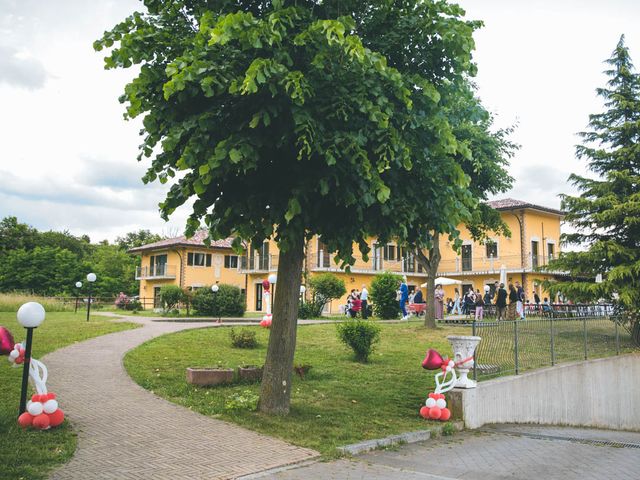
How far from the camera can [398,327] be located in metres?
21.0

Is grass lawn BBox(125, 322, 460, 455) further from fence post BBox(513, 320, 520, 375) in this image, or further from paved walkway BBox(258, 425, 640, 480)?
fence post BBox(513, 320, 520, 375)

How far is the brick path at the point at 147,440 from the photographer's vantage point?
5.52 m

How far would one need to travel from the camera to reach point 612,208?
18234mm

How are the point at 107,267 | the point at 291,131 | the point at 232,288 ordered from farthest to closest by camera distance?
the point at 107,267, the point at 232,288, the point at 291,131

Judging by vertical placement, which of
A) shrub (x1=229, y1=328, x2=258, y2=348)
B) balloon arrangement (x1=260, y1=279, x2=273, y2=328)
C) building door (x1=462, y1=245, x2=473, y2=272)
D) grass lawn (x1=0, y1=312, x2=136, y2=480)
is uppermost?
building door (x1=462, y1=245, x2=473, y2=272)

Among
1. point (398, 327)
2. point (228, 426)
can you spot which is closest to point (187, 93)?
point (228, 426)

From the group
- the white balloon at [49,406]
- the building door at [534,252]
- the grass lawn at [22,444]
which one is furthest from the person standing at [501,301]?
the building door at [534,252]

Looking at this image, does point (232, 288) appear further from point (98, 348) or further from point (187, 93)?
point (187, 93)

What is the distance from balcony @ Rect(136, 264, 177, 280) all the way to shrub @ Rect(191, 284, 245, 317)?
2179 cm

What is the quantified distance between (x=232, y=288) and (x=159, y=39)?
72.2 ft

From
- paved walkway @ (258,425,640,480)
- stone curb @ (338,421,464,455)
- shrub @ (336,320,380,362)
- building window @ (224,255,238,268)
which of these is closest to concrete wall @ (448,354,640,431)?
paved walkway @ (258,425,640,480)

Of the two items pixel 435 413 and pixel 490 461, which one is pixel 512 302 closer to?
pixel 435 413

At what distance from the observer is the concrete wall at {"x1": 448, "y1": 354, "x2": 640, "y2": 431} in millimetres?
9414

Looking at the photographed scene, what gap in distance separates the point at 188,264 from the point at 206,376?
4003 centimetres
